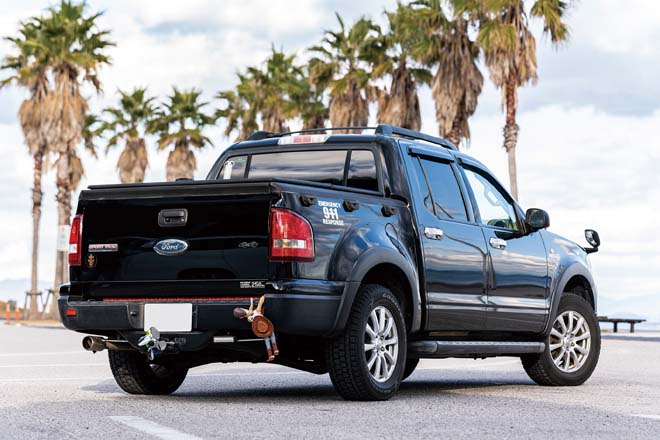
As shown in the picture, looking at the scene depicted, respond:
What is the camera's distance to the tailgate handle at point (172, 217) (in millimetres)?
8969

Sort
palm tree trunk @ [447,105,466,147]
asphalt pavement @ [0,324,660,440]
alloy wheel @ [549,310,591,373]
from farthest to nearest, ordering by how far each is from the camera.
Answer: palm tree trunk @ [447,105,466,147] < alloy wheel @ [549,310,591,373] < asphalt pavement @ [0,324,660,440]

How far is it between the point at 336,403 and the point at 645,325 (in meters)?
30.3

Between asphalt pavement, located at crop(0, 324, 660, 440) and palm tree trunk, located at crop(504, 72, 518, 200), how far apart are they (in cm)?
2188

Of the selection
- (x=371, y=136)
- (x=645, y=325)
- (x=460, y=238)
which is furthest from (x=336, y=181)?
(x=645, y=325)

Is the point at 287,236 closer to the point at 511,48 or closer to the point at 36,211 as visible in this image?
the point at 511,48

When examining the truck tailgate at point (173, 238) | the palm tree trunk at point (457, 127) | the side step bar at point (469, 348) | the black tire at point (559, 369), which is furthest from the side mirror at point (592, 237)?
the palm tree trunk at point (457, 127)

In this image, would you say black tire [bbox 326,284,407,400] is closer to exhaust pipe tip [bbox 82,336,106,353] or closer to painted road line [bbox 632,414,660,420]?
exhaust pipe tip [bbox 82,336,106,353]

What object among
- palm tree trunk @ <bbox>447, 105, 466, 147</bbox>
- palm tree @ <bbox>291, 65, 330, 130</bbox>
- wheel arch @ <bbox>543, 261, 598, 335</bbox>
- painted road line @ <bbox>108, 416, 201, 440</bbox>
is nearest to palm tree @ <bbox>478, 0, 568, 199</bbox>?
palm tree trunk @ <bbox>447, 105, 466, 147</bbox>

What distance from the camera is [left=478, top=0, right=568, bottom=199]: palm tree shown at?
114ft

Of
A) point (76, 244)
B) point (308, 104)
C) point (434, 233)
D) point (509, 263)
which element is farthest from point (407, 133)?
Answer: point (308, 104)

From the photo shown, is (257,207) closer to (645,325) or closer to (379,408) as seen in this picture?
(379,408)

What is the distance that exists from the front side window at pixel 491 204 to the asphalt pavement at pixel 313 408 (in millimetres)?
1524

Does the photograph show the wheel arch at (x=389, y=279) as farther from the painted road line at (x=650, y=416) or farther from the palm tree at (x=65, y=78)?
the palm tree at (x=65, y=78)

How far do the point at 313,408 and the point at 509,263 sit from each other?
2964 mm
